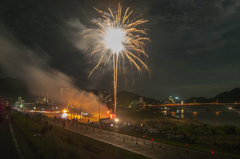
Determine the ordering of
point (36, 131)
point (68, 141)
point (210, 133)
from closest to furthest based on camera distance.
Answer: point (68, 141) < point (36, 131) < point (210, 133)

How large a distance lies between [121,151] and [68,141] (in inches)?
232

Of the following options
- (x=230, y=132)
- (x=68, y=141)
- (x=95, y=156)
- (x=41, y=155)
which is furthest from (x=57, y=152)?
(x=230, y=132)

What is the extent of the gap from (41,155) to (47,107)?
352 ft

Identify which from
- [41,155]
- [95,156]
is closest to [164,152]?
[95,156]

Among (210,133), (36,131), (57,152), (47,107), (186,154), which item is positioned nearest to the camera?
(57,152)

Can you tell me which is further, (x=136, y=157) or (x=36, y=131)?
(x=36, y=131)

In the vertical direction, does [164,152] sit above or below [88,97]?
below

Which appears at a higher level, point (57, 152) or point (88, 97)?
point (88, 97)

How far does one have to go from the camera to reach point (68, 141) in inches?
665

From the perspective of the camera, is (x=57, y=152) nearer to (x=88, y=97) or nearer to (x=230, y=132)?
(x=230, y=132)

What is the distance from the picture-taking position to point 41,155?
457 inches

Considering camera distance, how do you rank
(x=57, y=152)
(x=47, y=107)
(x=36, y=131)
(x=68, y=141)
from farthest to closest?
(x=47, y=107), (x=36, y=131), (x=68, y=141), (x=57, y=152)

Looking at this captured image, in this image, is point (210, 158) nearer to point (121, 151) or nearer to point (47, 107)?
point (121, 151)

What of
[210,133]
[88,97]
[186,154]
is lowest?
[210,133]
